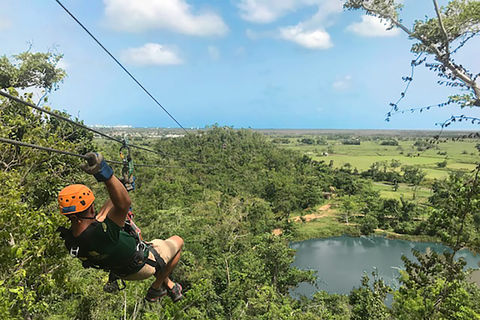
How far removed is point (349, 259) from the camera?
23156 millimetres

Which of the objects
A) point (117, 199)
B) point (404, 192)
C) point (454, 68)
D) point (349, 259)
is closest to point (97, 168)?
point (117, 199)

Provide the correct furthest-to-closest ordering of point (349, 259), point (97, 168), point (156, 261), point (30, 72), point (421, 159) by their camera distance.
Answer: point (421, 159) < point (349, 259) < point (30, 72) < point (156, 261) < point (97, 168)

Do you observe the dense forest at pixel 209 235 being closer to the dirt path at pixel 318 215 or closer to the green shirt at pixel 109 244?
the green shirt at pixel 109 244

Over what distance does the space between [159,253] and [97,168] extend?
1.30 meters

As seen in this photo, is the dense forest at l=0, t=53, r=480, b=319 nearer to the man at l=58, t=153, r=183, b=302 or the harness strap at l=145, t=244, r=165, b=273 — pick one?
the man at l=58, t=153, r=183, b=302

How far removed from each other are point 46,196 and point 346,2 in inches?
354

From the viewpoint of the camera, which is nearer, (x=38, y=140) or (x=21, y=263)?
(x=21, y=263)

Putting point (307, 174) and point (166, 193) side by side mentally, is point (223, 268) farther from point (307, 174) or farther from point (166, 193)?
point (307, 174)

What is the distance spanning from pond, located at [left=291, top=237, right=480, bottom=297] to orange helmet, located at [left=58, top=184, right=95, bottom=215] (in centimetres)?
1695

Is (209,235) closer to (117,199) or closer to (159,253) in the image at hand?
(159,253)

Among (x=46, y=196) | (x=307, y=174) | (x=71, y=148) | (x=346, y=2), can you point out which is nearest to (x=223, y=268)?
(x=46, y=196)

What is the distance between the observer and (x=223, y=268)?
48.5 ft

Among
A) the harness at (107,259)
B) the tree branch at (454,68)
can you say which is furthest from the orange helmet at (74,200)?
the tree branch at (454,68)

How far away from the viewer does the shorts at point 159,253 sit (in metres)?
2.51
